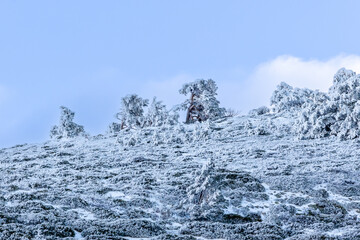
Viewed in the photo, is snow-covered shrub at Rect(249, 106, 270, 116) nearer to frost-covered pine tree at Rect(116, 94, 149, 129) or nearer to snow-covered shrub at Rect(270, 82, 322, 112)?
snow-covered shrub at Rect(270, 82, 322, 112)

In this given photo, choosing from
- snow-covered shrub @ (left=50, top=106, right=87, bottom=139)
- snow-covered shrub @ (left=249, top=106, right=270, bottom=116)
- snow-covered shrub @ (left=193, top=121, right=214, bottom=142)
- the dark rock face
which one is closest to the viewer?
the dark rock face

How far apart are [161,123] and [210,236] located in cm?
3315

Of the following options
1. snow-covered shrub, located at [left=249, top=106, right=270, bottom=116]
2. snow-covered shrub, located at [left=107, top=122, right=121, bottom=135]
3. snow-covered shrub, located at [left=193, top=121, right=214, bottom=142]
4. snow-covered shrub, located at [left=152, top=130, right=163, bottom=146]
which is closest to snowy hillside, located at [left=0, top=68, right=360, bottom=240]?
snow-covered shrub, located at [left=193, top=121, right=214, bottom=142]

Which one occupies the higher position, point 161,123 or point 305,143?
point 161,123

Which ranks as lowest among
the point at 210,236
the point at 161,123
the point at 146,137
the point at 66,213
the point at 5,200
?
the point at 210,236

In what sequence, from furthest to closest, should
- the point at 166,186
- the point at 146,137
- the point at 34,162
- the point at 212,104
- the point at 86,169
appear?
the point at 212,104, the point at 146,137, the point at 34,162, the point at 86,169, the point at 166,186

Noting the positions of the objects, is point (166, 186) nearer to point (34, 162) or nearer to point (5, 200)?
point (5, 200)

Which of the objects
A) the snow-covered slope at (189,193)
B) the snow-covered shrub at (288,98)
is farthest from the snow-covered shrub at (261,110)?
the snow-covered slope at (189,193)

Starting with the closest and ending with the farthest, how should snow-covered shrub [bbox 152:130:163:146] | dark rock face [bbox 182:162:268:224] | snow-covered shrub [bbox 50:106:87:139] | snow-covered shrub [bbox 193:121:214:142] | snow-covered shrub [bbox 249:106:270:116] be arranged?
1. dark rock face [bbox 182:162:268:224]
2. snow-covered shrub [bbox 152:130:163:146]
3. snow-covered shrub [bbox 193:121:214:142]
4. snow-covered shrub [bbox 249:106:270:116]
5. snow-covered shrub [bbox 50:106:87:139]

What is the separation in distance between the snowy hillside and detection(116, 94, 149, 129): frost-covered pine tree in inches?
701

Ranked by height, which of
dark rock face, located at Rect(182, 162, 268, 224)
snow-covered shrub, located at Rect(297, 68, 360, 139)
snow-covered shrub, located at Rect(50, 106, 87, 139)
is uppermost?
snow-covered shrub, located at Rect(50, 106, 87, 139)

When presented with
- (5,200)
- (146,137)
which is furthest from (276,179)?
(146,137)

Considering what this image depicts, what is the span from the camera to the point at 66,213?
517 inches

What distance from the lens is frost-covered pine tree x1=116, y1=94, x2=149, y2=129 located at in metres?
49.9
